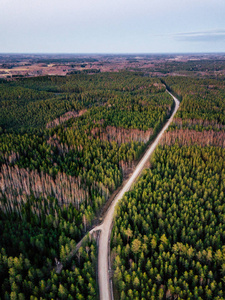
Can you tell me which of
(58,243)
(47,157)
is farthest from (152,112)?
(58,243)

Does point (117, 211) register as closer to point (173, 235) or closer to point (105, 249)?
Result: point (105, 249)

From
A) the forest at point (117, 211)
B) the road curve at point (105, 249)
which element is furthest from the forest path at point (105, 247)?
the forest at point (117, 211)

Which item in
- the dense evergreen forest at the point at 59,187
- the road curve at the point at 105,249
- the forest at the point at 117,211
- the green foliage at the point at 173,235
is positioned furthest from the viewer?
the road curve at the point at 105,249

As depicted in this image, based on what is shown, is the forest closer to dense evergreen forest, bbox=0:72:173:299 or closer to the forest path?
dense evergreen forest, bbox=0:72:173:299

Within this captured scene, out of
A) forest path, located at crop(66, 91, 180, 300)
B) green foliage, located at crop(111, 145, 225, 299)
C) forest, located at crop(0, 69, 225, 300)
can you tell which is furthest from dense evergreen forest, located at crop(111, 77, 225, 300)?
forest path, located at crop(66, 91, 180, 300)

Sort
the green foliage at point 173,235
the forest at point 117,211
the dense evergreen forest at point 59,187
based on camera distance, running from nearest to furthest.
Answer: the green foliage at point 173,235 < the forest at point 117,211 < the dense evergreen forest at point 59,187

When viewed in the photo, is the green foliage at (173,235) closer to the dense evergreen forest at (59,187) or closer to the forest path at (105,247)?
the forest path at (105,247)

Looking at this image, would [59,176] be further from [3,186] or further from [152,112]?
[152,112]
